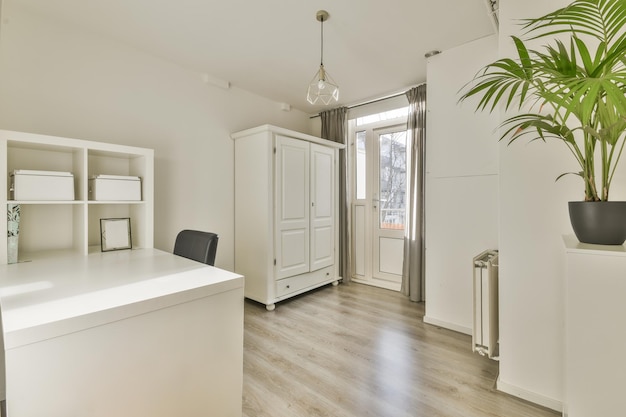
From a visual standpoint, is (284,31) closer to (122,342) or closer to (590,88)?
(590,88)

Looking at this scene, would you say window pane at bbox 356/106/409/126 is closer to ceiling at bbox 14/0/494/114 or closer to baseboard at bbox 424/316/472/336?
ceiling at bbox 14/0/494/114

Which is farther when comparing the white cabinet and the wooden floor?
the wooden floor

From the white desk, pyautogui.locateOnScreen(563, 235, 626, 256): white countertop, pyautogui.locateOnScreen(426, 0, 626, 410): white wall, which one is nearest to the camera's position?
the white desk

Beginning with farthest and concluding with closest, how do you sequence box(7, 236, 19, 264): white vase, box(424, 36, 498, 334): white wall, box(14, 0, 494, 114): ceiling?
1. box(424, 36, 498, 334): white wall
2. box(14, 0, 494, 114): ceiling
3. box(7, 236, 19, 264): white vase

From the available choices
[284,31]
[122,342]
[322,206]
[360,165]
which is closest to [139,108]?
[284,31]

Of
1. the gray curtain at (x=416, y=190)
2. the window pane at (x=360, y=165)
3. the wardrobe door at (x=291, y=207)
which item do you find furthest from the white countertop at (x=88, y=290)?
the window pane at (x=360, y=165)

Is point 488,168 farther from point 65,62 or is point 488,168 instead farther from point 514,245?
point 65,62

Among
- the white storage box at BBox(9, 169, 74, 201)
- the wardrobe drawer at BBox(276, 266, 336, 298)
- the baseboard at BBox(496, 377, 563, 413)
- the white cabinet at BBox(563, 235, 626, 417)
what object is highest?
the white storage box at BBox(9, 169, 74, 201)

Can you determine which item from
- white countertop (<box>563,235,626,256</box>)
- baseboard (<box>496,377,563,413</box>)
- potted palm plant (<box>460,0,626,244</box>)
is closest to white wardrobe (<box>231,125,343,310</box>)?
baseboard (<box>496,377,563,413</box>)

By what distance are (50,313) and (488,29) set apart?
3101mm

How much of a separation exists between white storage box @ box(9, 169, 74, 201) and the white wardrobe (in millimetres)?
1530

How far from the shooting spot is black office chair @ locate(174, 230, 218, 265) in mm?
1748

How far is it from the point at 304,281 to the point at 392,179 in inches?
65.8

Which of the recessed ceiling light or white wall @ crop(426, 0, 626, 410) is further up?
the recessed ceiling light
